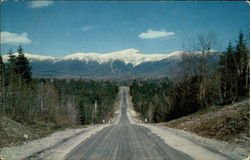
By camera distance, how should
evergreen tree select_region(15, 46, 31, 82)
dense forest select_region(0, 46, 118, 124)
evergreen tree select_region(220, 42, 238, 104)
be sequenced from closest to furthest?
dense forest select_region(0, 46, 118, 124)
evergreen tree select_region(220, 42, 238, 104)
evergreen tree select_region(15, 46, 31, 82)

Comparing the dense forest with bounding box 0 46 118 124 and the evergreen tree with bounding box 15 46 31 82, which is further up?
the evergreen tree with bounding box 15 46 31 82

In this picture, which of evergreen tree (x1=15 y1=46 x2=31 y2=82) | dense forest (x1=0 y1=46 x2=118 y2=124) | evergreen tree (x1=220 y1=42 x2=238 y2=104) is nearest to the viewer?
dense forest (x1=0 y1=46 x2=118 y2=124)

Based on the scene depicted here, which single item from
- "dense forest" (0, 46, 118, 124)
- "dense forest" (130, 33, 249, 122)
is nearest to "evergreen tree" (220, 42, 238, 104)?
"dense forest" (130, 33, 249, 122)

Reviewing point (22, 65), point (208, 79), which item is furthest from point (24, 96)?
point (208, 79)

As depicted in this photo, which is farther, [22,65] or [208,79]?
[22,65]

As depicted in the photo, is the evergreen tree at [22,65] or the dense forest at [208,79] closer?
the dense forest at [208,79]

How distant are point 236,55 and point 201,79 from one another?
735 cm

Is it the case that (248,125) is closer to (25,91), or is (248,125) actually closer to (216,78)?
(216,78)

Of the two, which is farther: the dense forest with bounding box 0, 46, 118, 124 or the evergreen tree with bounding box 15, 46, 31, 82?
the evergreen tree with bounding box 15, 46, 31, 82

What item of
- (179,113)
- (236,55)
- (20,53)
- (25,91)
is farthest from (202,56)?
(20,53)

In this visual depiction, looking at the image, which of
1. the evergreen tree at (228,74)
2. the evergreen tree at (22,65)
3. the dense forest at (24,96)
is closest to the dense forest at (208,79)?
the evergreen tree at (228,74)

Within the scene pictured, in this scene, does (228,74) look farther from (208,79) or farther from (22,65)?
(22,65)

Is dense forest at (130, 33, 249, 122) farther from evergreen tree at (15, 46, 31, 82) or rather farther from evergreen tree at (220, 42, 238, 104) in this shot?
evergreen tree at (15, 46, 31, 82)

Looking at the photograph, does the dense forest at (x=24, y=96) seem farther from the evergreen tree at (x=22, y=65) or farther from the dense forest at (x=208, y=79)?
the dense forest at (x=208, y=79)
